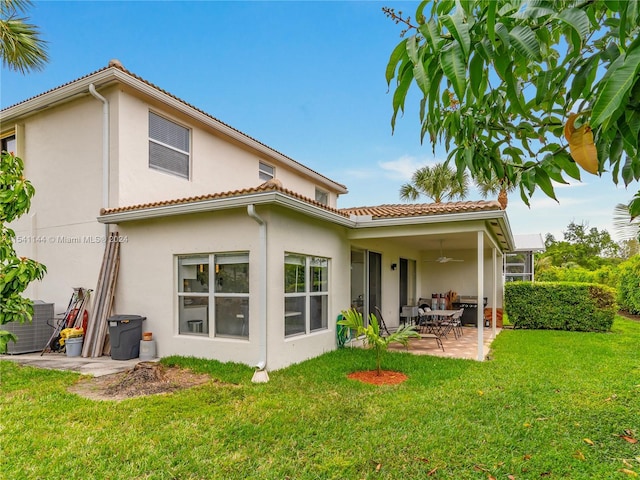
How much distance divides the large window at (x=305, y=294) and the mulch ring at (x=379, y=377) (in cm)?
171

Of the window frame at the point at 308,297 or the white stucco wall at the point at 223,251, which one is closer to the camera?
the white stucco wall at the point at 223,251

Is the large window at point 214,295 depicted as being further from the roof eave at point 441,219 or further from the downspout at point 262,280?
the roof eave at point 441,219

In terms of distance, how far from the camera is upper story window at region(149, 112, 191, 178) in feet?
33.2

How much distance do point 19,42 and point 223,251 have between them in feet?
27.2

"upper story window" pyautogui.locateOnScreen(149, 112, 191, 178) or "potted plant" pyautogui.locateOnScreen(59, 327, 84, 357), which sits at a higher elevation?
"upper story window" pyautogui.locateOnScreen(149, 112, 191, 178)

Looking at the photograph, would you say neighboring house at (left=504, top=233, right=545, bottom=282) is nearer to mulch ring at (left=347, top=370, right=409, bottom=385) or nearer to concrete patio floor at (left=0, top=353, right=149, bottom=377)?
mulch ring at (left=347, top=370, right=409, bottom=385)

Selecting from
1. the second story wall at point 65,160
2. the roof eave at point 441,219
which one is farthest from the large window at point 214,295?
the roof eave at point 441,219

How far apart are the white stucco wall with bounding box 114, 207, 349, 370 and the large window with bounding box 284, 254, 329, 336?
18 centimetres

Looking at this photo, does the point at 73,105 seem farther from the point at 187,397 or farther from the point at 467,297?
the point at 467,297

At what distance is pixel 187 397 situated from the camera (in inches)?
227

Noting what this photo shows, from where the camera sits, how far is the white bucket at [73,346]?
28.6 feet

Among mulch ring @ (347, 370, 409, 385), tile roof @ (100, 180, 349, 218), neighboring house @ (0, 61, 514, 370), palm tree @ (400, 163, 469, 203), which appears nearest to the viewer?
mulch ring @ (347, 370, 409, 385)

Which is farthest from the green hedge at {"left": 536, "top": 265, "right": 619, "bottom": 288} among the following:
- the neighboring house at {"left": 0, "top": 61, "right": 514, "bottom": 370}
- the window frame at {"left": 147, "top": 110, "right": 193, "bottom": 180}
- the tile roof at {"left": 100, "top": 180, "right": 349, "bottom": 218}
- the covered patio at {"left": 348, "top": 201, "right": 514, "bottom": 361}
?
the window frame at {"left": 147, "top": 110, "right": 193, "bottom": 180}

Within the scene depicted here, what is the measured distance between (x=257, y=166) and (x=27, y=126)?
22.5 ft
